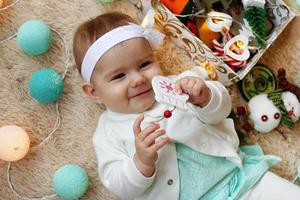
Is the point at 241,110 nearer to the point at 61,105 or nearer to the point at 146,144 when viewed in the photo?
the point at 146,144

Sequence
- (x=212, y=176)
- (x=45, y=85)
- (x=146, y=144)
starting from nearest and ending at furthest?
(x=146, y=144)
(x=212, y=176)
(x=45, y=85)

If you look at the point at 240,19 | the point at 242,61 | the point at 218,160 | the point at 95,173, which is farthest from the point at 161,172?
the point at 240,19

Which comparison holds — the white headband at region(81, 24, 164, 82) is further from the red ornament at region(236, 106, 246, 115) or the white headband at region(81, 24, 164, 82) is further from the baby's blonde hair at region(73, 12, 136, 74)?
the red ornament at region(236, 106, 246, 115)

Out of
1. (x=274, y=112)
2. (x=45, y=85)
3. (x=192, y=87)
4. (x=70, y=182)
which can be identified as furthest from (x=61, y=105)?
(x=274, y=112)

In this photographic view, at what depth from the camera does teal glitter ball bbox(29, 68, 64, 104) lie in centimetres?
139

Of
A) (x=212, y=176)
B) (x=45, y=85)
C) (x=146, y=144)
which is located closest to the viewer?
(x=146, y=144)

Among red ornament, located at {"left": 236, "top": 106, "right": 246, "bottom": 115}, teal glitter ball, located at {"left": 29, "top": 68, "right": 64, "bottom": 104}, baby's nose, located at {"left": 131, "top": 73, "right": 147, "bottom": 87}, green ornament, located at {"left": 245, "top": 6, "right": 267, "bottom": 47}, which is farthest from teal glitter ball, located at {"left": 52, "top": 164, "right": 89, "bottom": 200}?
green ornament, located at {"left": 245, "top": 6, "right": 267, "bottom": 47}

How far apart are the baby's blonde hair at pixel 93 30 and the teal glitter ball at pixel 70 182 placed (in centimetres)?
27

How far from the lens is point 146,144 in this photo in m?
1.15

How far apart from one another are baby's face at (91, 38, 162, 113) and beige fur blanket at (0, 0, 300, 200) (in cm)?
19

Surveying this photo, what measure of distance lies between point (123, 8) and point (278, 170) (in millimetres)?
595

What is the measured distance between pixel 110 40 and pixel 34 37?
0.86 feet

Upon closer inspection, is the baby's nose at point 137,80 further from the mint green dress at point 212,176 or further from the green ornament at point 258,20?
the green ornament at point 258,20

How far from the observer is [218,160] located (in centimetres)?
129
